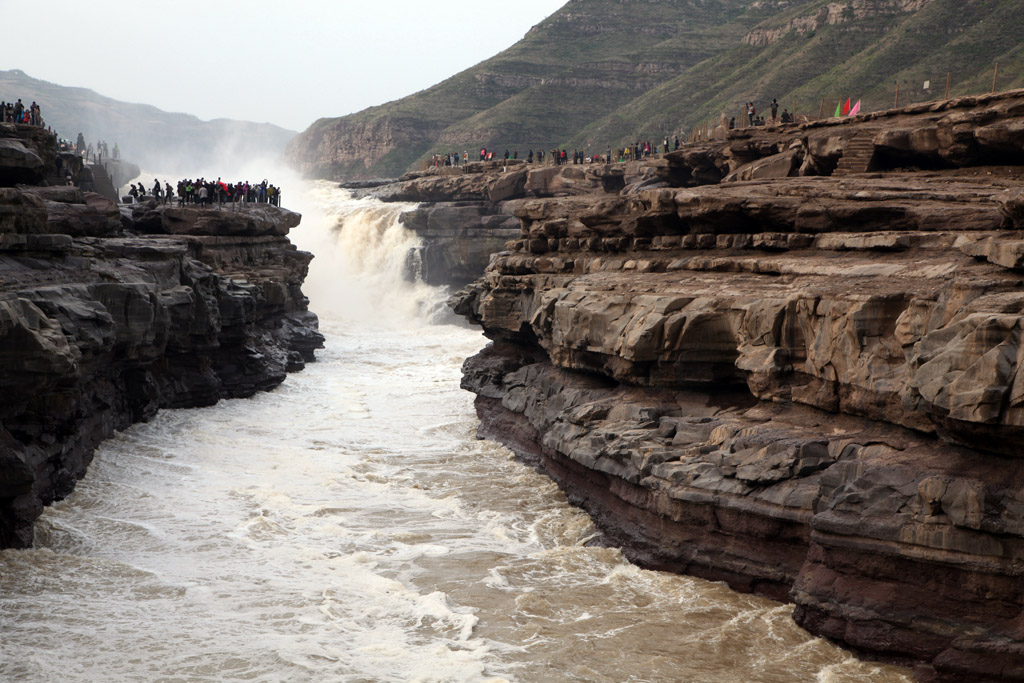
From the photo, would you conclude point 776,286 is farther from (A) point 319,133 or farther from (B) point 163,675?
(A) point 319,133

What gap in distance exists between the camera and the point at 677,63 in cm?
10412

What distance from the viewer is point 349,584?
15.3 metres

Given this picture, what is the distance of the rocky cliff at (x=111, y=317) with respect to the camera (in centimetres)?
1683

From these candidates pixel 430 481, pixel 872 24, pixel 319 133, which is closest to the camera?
pixel 430 481

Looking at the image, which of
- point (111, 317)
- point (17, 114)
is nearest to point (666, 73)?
point (17, 114)

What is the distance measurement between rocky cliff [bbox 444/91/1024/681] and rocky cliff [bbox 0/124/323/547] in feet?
30.5

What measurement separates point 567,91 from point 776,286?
90.6 metres

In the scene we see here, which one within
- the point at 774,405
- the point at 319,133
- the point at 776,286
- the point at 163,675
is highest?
the point at 319,133

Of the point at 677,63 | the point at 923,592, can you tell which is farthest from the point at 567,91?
the point at 923,592

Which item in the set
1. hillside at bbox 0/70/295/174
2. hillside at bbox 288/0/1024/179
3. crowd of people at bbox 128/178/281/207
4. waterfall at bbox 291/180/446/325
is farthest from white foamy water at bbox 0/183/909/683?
hillside at bbox 0/70/295/174

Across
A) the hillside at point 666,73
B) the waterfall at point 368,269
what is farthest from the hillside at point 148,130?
the waterfall at point 368,269

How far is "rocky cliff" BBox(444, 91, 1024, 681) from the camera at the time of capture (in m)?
11.4

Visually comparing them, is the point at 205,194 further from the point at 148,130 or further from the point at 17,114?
the point at 148,130

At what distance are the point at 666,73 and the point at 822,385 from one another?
308ft
